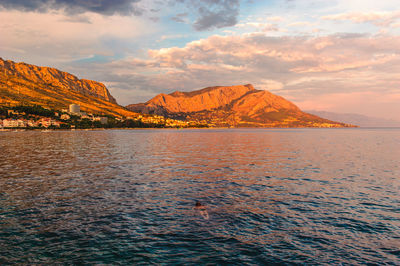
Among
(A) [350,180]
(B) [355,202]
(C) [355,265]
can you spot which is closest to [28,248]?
(C) [355,265]

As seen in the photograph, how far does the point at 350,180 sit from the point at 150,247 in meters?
35.6

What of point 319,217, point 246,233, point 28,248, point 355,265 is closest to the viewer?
point 355,265

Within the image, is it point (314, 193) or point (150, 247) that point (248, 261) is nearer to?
point (150, 247)

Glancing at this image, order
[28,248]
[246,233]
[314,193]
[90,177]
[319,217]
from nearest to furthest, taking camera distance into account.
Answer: [28,248] → [246,233] → [319,217] → [314,193] → [90,177]

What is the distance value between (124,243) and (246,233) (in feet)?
29.5

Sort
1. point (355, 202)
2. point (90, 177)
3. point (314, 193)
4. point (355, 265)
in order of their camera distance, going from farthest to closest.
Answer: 1. point (90, 177)
2. point (314, 193)
3. point (355, 202)
4. point (355, 265)

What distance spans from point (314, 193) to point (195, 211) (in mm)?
16622

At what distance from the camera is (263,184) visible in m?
35.6

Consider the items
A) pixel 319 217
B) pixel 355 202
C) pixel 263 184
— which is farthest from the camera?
pixel 263 184

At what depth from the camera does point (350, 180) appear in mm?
38906

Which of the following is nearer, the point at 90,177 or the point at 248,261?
the point at 248,261

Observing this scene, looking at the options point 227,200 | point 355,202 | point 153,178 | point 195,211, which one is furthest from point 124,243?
point 355,202

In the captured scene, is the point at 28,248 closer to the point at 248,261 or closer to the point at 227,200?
the point at 248,261

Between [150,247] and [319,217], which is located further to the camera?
[319,217]
